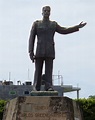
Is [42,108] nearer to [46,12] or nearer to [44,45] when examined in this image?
[44,45]

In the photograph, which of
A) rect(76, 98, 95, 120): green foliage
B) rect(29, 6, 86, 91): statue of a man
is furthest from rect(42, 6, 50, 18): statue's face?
rect(76, 98, 95, 120): green foliage

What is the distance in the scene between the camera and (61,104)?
50.5 ft

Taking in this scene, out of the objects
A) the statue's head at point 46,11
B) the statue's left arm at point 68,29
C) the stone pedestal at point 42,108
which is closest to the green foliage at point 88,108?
the statue's left arm at point 68,29

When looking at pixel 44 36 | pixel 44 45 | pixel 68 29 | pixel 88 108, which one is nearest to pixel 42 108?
pixel 44 45

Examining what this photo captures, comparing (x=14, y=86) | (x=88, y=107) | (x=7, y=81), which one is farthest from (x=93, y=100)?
(x=7, y=81)

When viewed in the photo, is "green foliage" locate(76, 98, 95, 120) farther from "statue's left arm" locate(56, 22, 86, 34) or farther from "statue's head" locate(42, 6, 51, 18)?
"statue's head" locate(42, 6, 51, 18)

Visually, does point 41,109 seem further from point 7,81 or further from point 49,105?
point 7,81

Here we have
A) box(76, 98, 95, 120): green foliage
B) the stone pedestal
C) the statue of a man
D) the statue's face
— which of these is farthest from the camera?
box(76, 98, 95, 120): green foliage

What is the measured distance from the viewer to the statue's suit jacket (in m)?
16.5

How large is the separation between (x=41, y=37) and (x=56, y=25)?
707mm

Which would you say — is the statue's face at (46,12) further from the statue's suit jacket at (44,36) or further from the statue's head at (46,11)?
the statue's suit jacket at (44,36)

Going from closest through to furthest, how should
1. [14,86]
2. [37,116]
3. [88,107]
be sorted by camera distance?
[37,116], [88,107], [14,86]

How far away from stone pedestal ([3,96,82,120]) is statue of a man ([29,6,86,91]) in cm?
110

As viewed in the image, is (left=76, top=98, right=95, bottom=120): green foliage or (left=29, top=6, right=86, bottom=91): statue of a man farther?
(left=76, top=98, right=95, bottom=120): green foliage
